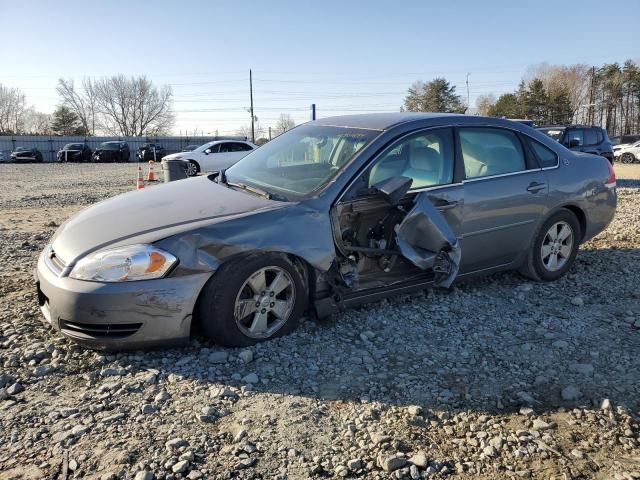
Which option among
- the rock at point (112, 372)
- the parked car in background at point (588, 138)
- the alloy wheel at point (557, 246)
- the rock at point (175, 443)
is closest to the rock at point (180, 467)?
the rock at point (175, 443)

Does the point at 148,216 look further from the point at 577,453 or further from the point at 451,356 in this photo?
the point at 577,453

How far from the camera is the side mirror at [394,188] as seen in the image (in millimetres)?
3631

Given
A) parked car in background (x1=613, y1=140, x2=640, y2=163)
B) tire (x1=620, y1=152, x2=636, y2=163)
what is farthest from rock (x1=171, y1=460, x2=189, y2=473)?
tire (x1=620, y1=152, x2=636, y2=163)

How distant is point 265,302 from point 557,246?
9.99 feet

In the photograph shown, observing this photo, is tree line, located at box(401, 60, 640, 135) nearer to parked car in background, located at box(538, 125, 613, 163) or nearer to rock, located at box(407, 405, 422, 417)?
parked car in background, located at box(538, 125, 613, 163)

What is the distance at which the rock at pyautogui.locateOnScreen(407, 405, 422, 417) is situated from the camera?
2.70 m

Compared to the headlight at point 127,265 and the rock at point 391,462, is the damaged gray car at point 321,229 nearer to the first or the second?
the headlight at point 127,265

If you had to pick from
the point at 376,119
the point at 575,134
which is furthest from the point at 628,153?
the point at 376,119

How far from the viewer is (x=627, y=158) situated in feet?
92.2

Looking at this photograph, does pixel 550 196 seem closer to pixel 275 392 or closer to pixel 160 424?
pixel 275 392

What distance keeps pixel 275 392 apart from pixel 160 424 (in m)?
0.65

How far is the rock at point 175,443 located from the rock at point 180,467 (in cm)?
13

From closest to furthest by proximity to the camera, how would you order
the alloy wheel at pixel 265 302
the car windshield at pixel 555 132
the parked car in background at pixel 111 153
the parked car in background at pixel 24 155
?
the alloy wheel at pixel 265 302 < the car windshield at pixel 555 132 < the parked car in background at pixel 24 155 < the parked car in background at pixel 111 153

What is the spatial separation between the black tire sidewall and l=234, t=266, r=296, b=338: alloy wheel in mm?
2537
